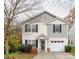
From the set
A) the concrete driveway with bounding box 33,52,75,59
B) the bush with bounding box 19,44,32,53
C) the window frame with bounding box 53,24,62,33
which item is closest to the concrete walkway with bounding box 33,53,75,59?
the concrete driveway with bounding box 33,52,75,59

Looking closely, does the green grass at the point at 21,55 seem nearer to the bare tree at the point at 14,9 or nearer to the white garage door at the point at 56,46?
the bare tree at the point at 14,9

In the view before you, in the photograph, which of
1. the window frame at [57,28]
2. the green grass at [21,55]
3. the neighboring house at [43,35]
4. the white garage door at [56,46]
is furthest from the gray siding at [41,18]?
the green grass at [21,55]

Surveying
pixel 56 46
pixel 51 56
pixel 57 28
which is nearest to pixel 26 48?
pixel 51 56

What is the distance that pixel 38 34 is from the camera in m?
1.79

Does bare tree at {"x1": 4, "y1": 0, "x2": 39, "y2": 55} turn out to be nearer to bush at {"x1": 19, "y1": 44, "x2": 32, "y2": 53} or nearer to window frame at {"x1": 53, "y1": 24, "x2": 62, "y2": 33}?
bush at {"x1": 19, "y1": 44, "x2": 32, "y2": 53}

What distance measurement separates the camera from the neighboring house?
168 cm

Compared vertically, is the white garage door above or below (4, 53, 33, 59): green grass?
above

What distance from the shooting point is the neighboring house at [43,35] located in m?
1.68

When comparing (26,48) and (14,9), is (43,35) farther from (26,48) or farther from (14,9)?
(14,9)

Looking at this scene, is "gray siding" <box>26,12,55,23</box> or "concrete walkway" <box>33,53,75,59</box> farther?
"gray siding" <box>26,12,55,23</box>

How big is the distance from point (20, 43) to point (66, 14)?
619 mm
